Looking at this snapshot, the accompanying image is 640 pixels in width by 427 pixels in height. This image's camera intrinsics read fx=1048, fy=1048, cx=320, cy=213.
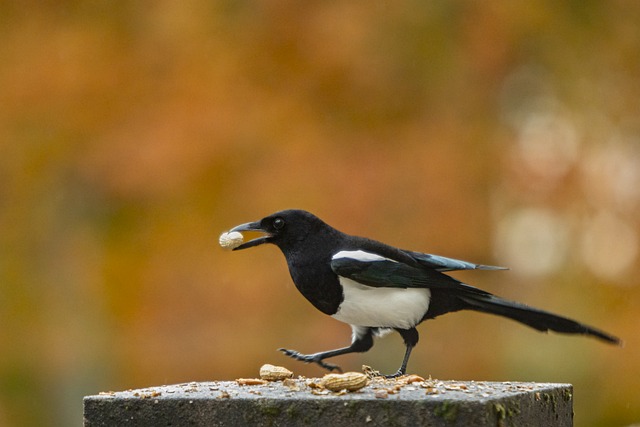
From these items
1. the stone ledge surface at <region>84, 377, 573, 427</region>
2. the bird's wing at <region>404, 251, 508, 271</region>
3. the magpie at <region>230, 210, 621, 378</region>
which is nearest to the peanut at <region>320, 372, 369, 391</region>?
the stone ledge surface at <region>84, 377, 573, 427</region>

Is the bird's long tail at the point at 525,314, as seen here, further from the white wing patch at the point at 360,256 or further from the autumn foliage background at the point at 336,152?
the autumn foliage background at the point at 336,152

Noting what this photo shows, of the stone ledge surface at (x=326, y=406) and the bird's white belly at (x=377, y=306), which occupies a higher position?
the bird's white belly at (x=377, y=306)

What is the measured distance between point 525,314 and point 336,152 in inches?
161

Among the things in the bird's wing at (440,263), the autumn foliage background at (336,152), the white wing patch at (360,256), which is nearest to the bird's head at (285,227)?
the white wing patch at (360,256)

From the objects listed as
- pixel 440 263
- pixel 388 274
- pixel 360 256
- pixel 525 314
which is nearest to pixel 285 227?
pixel 360 256

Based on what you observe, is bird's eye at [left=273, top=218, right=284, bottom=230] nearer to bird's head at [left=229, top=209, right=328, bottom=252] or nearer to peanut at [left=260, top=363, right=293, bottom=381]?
bird's head at [left=229, top=209, right=328, bottom=252]

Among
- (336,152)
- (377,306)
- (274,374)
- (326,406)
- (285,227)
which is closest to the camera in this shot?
(326,406)

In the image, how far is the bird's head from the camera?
3.93 meters

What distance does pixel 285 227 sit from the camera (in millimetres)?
3949

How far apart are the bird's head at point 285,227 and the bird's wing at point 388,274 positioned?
0.60 ft

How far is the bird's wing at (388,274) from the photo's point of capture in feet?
12.4

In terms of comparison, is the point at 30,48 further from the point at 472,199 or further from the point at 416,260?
the point at 416,260

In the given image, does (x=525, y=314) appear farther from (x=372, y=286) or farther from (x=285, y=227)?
(x=285, y=227)

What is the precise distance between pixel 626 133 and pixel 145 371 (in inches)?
160
